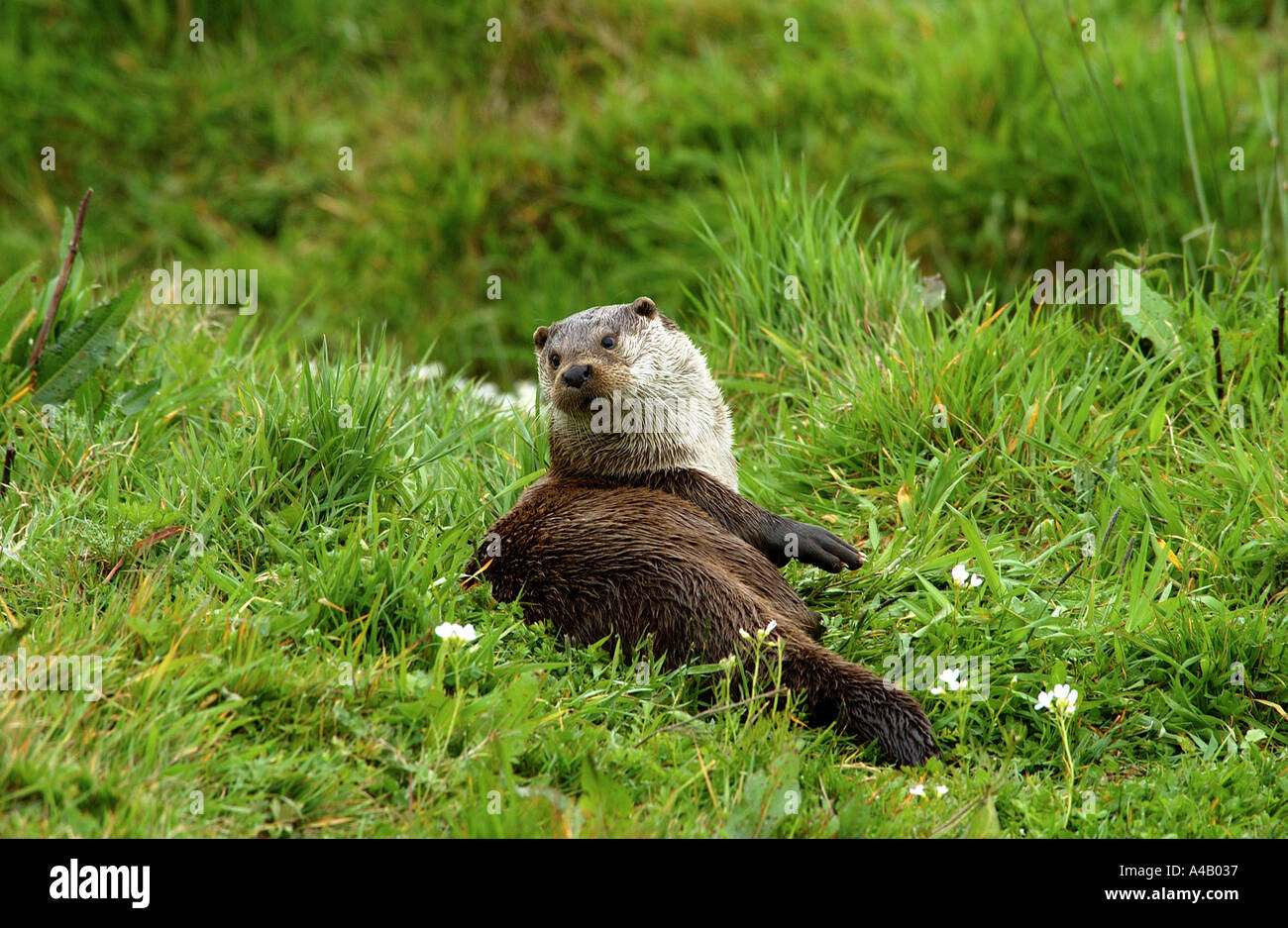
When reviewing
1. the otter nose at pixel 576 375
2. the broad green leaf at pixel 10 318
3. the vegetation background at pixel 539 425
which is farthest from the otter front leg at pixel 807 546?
the broad green leaf at pixel 10 318

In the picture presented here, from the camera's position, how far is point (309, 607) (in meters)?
3.24

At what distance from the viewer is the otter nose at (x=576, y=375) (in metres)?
3.75

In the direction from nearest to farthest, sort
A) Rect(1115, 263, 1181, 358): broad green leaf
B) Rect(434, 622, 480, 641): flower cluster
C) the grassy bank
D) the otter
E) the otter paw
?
the grassy bank
Rect(434, 622, 480, 641): flower cluster
the otter
the otter paw
Rect(1115, 263, 1181, 358): broad green leaf

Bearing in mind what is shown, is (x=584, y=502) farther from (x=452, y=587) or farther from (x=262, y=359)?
(x=262, y=359)

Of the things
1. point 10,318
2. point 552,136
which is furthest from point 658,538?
point 552,136

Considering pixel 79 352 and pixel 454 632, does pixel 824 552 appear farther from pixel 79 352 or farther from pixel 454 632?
pixel 79 352

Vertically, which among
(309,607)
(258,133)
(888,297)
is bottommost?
(309,607)

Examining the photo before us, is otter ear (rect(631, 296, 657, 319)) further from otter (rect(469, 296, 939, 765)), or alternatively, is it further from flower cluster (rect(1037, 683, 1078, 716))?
flower cluster (rect(1037, 683, 1078, 716))

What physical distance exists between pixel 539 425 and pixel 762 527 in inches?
41.6

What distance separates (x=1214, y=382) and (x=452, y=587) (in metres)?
Answer: 2.59

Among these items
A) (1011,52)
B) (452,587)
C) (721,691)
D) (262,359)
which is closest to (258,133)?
(262,359)

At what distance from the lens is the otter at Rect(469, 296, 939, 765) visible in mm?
3221

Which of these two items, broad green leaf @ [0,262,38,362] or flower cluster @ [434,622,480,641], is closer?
flower cluster @ [434,622,480,641]

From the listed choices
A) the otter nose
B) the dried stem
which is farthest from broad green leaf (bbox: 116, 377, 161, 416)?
the dried stem
